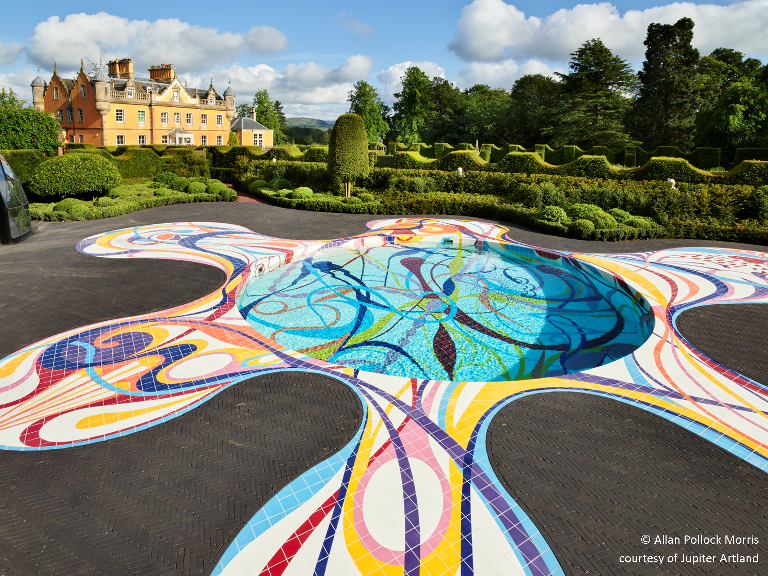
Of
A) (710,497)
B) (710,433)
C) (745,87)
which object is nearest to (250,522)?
(710,497)

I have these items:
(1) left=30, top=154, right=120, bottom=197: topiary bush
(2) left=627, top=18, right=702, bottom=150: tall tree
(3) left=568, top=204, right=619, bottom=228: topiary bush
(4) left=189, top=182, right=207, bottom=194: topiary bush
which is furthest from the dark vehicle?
A: (2) left=627, top=18, right=702, bottom=150: tall tree

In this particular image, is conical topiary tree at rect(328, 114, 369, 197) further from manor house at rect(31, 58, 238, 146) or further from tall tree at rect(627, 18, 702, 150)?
manor house at rect(31, 58, 238, 146)

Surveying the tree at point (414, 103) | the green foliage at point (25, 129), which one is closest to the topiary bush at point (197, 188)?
the green foliage at point (25, 129)

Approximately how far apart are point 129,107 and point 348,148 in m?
37.0

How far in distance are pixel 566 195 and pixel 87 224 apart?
1861 centimetres

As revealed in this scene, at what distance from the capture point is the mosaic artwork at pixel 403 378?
4.32 meters

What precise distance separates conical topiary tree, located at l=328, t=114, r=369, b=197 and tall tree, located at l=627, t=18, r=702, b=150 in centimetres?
3056

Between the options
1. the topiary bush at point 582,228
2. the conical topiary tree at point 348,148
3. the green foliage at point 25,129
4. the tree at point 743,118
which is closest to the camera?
the topiary bush at point 582,228

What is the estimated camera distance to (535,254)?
1487cm

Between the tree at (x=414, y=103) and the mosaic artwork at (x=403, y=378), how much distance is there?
57060 millimetres

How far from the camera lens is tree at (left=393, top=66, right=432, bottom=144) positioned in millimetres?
67000

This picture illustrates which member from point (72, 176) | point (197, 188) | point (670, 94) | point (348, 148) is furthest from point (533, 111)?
point (72, 176)

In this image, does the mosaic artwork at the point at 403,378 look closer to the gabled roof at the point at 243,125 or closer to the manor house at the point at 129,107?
the manor house at the point at 129,107

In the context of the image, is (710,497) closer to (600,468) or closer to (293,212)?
(600,468)
